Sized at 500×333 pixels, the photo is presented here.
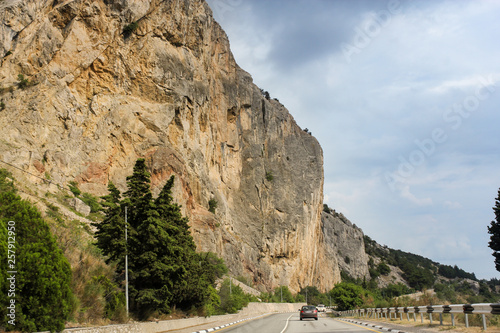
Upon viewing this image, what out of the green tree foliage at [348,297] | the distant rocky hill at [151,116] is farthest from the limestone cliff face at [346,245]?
the green tree foliage at [348,297]

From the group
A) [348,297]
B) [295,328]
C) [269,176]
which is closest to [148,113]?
[348,297]

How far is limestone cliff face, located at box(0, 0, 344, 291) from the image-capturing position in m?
46.3

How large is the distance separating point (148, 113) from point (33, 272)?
4713 cm

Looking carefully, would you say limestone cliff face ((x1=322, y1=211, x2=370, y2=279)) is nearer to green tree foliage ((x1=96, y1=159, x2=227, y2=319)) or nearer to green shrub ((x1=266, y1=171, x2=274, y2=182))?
green shrub ((x1=266, y1=171, x2=274, y2=182))

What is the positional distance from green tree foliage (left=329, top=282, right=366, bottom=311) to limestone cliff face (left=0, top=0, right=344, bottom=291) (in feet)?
56.3

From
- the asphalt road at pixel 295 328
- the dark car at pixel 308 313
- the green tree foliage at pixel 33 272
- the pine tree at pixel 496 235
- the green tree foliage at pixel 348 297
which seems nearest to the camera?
the green tree foliage at pixel 33 272

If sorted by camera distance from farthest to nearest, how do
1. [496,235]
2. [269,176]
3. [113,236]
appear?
[269,176], [496,235], [113,236]

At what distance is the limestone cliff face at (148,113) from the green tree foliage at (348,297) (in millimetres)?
17152

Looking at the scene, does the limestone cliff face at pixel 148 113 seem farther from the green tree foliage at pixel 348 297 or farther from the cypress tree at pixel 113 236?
the cypress tree at pixel 113 236

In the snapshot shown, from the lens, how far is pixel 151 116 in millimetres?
57125

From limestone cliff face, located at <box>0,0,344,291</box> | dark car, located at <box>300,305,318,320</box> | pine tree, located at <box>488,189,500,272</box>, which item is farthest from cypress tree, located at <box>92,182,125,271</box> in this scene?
pine tree, located at <box>488,189,500,272</box>

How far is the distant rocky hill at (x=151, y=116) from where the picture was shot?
46094 mm

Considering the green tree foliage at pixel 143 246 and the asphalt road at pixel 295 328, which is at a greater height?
the green tree foliage at pixel 143 246

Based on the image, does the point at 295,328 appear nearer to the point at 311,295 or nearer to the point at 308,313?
the point at 308,313
